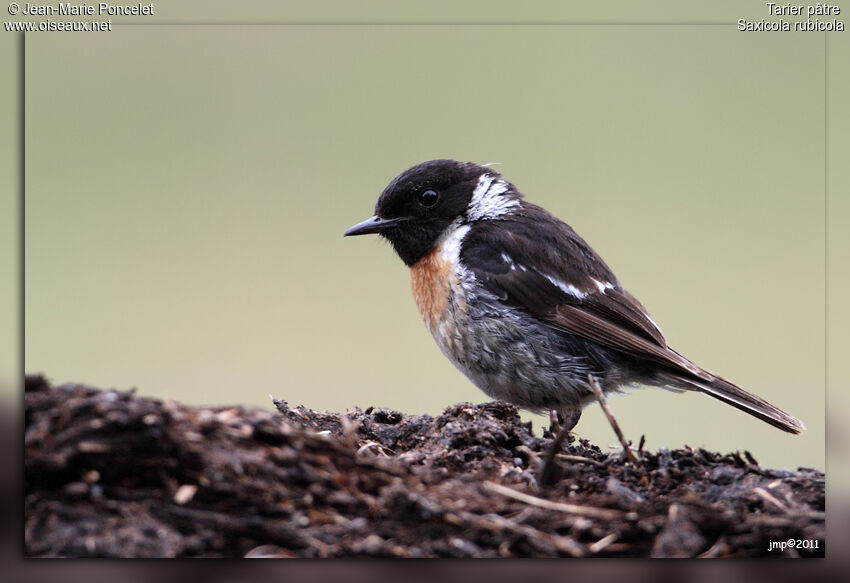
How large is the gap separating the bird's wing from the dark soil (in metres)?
2.11

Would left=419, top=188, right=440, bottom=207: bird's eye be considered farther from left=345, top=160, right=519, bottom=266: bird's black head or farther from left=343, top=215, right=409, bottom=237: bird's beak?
left=343, top=215, right=409, bottom=237: bird's beak

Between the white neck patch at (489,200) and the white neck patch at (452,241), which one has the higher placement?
the white neck patch at (489,200)

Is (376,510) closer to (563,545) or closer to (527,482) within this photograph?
(563,545)

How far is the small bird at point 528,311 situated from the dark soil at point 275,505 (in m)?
2.05

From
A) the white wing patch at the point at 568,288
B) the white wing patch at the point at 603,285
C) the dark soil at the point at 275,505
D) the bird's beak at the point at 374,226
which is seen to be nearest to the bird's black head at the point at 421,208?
the bird's beak at the point at 374,226

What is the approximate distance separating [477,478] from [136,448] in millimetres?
1242

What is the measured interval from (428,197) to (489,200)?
0.47 m

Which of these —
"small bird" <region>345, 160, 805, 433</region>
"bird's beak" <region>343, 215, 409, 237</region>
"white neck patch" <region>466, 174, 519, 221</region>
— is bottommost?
"small bird" <region>345, 160, 805, 433</region>

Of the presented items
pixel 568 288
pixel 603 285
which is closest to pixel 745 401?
pixel 603 285

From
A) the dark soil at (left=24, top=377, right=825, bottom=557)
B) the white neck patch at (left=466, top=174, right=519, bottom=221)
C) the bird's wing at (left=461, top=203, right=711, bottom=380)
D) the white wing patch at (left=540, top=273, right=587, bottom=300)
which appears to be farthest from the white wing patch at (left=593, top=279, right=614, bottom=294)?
the dark soil at (left=24, top=377, right=825, bottom=557)

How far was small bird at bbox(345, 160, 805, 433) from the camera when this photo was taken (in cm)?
515

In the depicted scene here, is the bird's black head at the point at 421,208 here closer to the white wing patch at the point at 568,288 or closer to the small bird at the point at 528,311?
the small bird at the point at 528,311

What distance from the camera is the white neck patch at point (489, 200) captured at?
602 cm

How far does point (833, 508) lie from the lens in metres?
2.77
